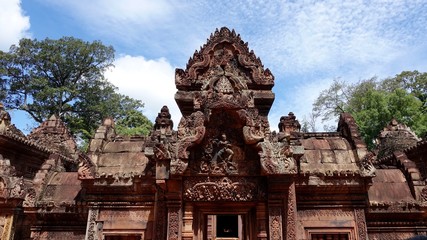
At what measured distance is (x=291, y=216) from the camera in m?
7.77

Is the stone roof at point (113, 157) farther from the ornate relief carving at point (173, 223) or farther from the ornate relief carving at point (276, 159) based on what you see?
the ornate relief carving at point (276, 159)

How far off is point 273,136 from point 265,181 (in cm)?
103

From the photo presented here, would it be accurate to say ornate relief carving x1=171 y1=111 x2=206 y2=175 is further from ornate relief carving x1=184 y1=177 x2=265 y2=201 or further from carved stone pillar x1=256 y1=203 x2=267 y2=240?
carved stone pillar x1=256 y1=203 x2=267 y2=240

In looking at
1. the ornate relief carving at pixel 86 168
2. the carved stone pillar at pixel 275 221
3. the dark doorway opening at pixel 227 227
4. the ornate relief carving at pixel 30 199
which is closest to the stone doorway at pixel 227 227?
the dark doorway opening at pixel 227 227

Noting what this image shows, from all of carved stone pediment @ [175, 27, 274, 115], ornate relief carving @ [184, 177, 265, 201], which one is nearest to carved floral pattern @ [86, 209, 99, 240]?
ornate relief carving @ [184, 177, 265, 201]

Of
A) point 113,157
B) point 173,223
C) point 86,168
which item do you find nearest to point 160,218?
point 173,223

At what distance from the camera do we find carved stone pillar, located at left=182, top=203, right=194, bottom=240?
25.2 feet

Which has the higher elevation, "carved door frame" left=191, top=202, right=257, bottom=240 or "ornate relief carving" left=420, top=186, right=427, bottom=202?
"ornate relief carving" left=420, top=186, right=427, bottom=202

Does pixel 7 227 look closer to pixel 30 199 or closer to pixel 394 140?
pixel 30 199

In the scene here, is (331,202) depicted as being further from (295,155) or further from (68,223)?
(68,223)

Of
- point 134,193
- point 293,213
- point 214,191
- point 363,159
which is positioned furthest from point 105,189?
point 363,159

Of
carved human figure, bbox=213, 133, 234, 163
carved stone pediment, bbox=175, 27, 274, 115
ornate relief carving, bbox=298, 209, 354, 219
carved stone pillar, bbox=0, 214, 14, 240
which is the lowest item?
carved stone pillar, bbox=0, 214, 14, 240

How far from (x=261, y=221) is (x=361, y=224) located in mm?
2638

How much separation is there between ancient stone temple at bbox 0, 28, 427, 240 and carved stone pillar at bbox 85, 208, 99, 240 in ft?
0.08
